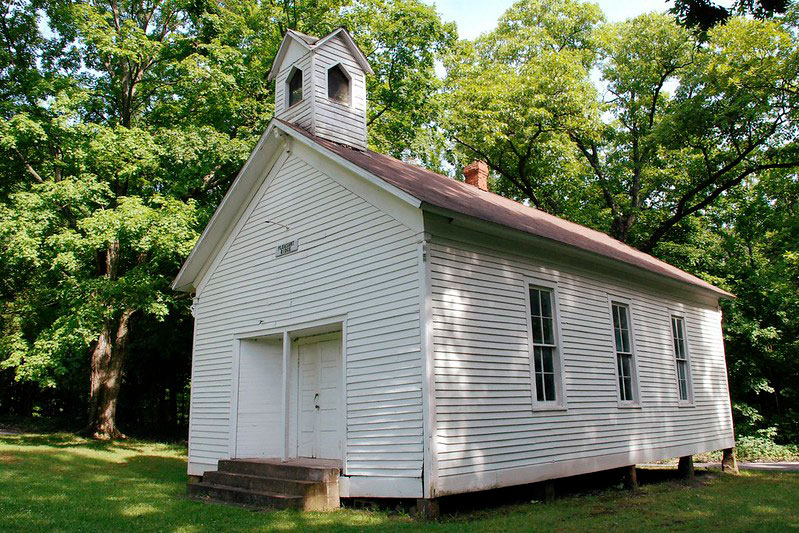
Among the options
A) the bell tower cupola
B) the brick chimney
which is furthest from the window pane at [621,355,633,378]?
the bell tower cupola

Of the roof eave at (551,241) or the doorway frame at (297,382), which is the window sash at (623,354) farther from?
the doorway frame at (297,382)

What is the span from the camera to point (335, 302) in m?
10.2

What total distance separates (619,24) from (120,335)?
25.2m

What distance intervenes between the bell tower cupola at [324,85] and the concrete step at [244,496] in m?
6.75

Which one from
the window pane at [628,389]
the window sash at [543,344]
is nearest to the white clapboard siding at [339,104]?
the window sash at [543,344]

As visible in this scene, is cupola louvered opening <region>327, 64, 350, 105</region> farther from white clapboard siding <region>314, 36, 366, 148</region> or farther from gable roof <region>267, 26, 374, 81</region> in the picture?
gable roof <region>267, 26, 374, 81</region>

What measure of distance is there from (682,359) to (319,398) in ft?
29.8

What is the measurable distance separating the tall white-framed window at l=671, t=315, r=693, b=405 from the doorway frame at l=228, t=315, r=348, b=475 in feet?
28.6

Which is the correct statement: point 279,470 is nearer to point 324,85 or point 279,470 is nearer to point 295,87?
point 324,85

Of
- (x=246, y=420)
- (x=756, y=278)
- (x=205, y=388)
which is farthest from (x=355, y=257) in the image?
(x=756, y=278)

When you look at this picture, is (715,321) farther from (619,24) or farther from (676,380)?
(619,24)

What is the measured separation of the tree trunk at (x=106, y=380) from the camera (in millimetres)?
22000

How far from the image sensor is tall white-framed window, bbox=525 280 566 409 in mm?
10391

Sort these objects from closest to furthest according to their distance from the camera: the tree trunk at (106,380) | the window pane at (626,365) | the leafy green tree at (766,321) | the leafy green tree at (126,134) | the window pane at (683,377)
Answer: the window pane at (626,365), the window pane at (683,377), the leafy green tree at (126,134), the tree trunk at (106,380), the leafy green tree at (766,321)
